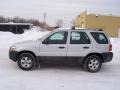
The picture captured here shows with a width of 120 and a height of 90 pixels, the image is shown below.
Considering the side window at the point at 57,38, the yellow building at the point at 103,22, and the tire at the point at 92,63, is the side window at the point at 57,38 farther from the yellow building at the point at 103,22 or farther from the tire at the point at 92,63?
the yellow building at the point at 103,22

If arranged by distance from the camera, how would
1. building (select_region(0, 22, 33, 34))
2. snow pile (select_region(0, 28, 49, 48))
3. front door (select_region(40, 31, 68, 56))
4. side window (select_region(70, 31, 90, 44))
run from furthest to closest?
building (select_region(0, 22, 33, 34)) < snow pile (select_region(0, 28, 49, 48)) < side window (select_region(70, 31, 90, 44)) < front door (select_region(40, 31, 68, 56))

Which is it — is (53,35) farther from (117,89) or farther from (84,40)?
(117,89)

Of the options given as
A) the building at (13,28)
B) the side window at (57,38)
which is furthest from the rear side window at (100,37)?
the building at (13,28)

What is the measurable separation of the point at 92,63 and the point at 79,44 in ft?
3.13

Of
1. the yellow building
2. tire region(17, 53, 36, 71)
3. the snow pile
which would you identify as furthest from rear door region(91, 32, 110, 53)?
the yellow building

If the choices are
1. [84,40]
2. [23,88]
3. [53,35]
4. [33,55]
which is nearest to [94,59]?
[84,40]

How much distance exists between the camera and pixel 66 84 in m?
7.13

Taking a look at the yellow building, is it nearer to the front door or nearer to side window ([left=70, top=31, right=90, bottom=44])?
side window ([left=70, top=31, right=90, bottom=44])

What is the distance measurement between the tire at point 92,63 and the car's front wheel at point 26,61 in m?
2.16

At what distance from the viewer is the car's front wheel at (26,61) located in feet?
28.0

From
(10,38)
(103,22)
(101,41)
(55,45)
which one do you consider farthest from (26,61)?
(103,22)

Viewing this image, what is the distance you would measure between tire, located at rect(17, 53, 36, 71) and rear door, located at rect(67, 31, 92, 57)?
1468mm

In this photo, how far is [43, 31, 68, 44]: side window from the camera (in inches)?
336

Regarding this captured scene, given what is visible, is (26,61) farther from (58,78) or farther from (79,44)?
(79,44)
